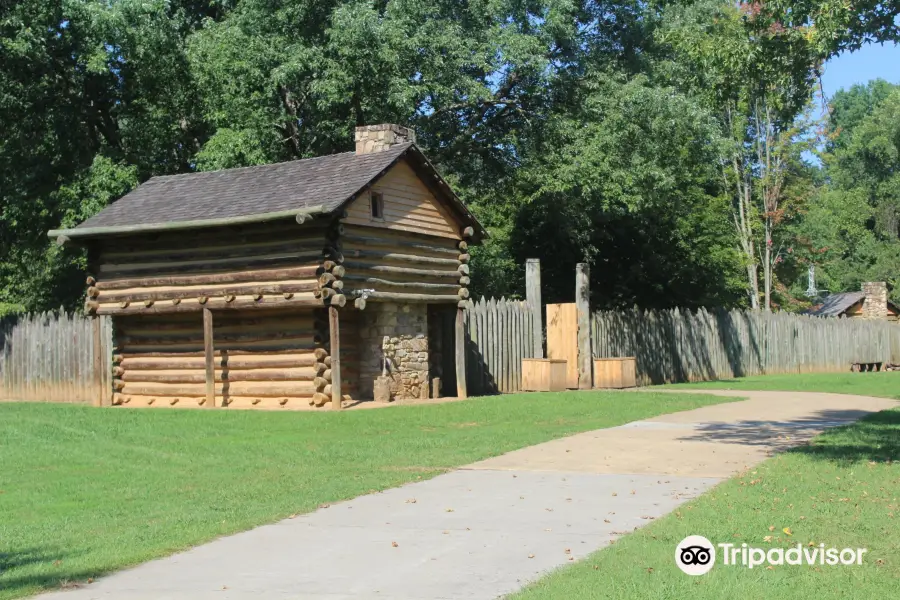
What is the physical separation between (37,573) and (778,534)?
5.32 meters

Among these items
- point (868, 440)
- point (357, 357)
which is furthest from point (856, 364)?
point (868, 440)

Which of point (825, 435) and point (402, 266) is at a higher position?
point (402, 266)

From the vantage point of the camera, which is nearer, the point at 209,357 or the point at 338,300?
the point at 338,300

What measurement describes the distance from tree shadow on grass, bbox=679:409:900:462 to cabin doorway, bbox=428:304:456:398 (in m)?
10.1

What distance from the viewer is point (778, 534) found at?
7949 mm

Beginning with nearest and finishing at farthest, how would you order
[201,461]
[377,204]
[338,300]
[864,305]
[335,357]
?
[201,461]
[338,300]
[335,357]
[377,204]
[864,305]

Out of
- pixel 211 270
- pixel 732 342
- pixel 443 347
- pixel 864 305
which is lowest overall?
pixel 732 342

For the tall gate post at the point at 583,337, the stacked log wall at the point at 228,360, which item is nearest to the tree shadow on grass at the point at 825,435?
the tall gate post at the point at 583,337

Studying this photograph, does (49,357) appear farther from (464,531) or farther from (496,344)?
(464,531)

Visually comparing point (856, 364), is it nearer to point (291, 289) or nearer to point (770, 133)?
point (770, 133)

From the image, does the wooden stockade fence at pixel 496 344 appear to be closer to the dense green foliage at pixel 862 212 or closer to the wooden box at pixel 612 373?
the wooden box at pixel 612 373

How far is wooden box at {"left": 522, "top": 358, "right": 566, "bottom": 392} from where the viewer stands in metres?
25.6

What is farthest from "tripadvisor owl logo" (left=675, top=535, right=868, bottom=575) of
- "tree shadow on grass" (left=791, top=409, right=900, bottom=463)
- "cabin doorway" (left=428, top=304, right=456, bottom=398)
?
"cabin doorway" (left=428, top=304, right=456, bottom=398)

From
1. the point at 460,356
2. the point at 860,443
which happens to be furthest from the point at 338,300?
the point at 860,443
